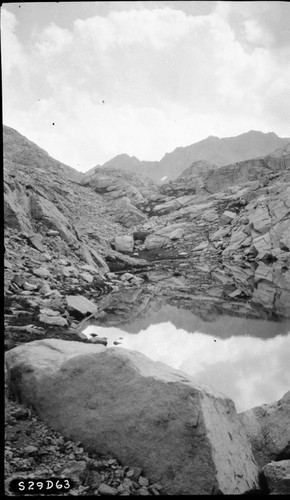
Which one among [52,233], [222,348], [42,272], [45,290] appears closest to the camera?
[222,348]

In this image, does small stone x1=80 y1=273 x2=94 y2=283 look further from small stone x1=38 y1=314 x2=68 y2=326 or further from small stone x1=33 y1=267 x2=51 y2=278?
small stone x1=38 y1=314 x2=68 y2=326

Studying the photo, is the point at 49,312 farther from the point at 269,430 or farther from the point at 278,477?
the point at 278,477

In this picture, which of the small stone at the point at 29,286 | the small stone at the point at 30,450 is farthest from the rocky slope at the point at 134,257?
the small stone at the point at 30,450

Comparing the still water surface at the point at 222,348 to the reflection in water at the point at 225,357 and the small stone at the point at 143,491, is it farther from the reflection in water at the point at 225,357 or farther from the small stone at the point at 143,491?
the small stone at the point at 143,491

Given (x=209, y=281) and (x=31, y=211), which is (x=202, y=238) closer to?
(x=209, y=281)

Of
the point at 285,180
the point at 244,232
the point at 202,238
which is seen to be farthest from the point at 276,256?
the point at 285,180

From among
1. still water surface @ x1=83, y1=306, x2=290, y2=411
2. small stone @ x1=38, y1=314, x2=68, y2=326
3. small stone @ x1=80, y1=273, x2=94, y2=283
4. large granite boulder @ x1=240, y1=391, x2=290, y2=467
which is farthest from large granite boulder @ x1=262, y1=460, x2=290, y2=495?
small stone @ x1=80, y1=273, x2=94, y2=283

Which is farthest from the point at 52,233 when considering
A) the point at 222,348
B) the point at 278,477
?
the point at 278,477
